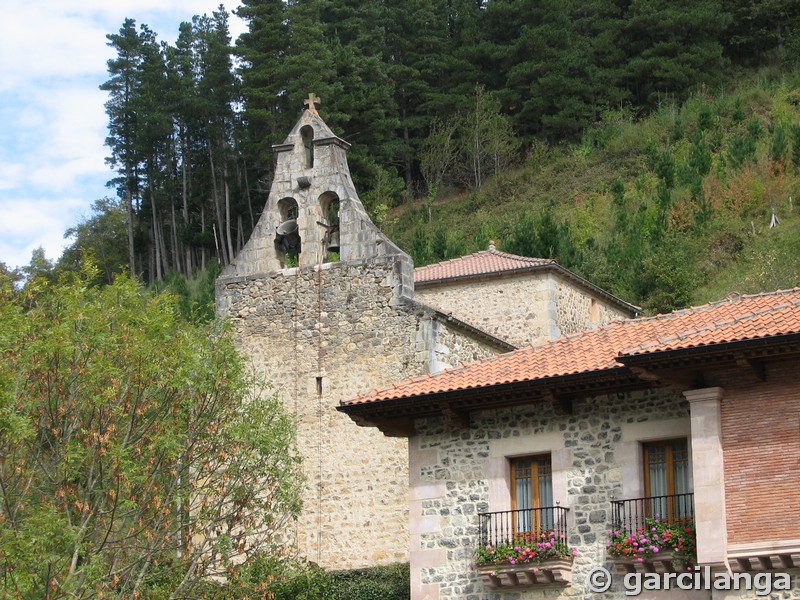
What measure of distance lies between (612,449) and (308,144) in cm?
1283

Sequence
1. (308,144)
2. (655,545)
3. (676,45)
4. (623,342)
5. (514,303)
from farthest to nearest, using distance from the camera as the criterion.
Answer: (676,45)
(514,303)
(308,144)
(623,342)
(655,545)

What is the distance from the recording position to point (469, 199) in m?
68.4

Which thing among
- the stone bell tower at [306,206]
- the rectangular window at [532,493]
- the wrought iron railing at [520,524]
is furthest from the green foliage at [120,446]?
the rectangular window at [532,493]

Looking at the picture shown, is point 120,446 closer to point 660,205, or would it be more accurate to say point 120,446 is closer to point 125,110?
point 660,205

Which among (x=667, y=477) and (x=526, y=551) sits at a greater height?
(x=667, y=477)

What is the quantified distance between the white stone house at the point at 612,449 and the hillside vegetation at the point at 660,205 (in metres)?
22.4

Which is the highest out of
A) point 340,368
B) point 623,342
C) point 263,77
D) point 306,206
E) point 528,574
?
point 263,77

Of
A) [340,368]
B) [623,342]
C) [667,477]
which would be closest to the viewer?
[667,477]

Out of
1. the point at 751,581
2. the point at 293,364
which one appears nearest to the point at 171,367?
the point at 293,364

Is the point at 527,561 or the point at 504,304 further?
the point at 504,304

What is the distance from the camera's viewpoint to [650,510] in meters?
19.3

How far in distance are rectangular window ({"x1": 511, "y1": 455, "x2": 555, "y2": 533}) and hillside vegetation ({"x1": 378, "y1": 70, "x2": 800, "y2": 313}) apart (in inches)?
887

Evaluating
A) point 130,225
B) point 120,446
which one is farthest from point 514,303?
point 130,225

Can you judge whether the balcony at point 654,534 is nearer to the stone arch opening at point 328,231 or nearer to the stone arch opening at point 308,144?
the stone arch opening at point 328,231
